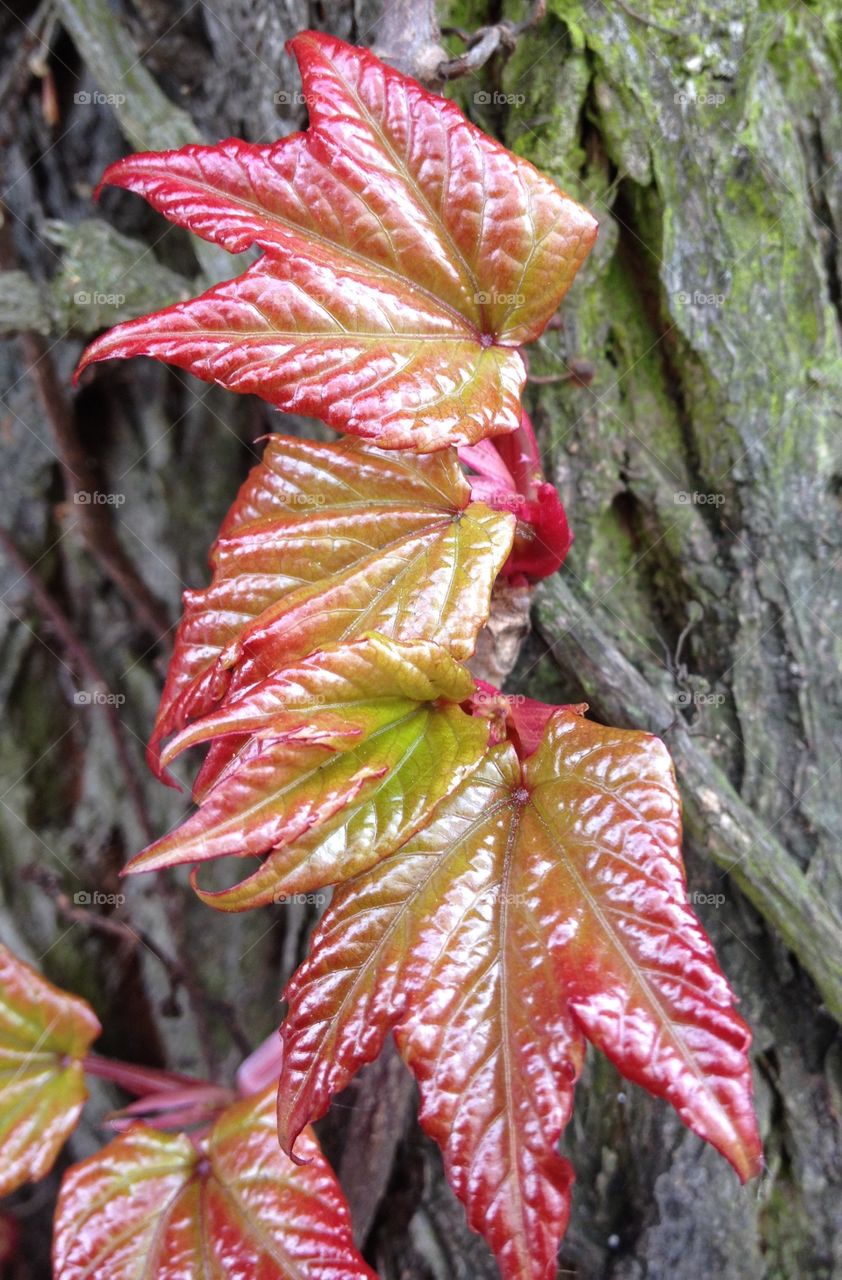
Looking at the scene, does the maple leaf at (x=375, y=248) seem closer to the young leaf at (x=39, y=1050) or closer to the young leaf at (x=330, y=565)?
the young leaf at (x=330, y=565)

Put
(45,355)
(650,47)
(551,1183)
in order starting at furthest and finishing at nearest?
(45,355) < (650,47) < (551,1183)

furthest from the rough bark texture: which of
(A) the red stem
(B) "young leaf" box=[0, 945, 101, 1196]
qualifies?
(B) "young leaf" box=[0, 945, 101, 1196]

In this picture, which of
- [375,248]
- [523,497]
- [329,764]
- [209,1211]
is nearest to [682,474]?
[523,497]

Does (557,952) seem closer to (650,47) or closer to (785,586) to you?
(785,586)

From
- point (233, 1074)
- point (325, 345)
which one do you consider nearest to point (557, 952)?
point (325, 345)

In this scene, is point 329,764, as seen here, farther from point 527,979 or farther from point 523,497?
point 523,497

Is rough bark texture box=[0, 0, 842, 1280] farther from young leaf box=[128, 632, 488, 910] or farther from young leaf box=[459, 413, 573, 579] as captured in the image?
young leaf box=[128, 632, 488, 910]
